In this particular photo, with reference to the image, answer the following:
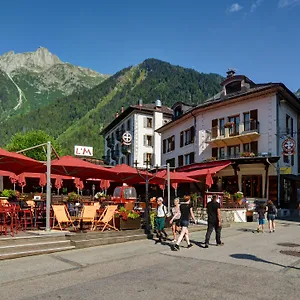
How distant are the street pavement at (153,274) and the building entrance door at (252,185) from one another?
18023 mm

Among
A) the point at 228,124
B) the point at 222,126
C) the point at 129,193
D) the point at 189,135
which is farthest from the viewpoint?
the point at 189,135

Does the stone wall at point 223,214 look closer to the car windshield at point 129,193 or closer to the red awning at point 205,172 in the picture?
the red awning at point 205,172

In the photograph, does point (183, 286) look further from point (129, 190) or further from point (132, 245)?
point (129, 190)

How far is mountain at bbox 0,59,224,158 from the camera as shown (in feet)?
386

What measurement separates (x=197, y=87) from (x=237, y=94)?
92.2m

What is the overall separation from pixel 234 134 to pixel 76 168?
63.1ft

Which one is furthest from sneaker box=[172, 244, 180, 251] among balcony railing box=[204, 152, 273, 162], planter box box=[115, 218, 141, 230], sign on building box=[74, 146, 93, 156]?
sign on building box=[74, 146, 93, 156]

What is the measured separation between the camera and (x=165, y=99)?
11438 centimetres

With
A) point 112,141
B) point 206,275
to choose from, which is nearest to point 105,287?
point 206,275

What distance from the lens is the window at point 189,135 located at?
36.2 m

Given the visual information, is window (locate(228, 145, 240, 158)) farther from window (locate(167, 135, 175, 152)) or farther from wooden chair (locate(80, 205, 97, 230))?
wooden chair (locate(80, 205, 97, 230))

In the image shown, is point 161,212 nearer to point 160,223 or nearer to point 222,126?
point 160,223

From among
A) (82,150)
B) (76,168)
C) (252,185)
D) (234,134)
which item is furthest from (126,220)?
(82,150)

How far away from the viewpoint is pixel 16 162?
12.5 meters
